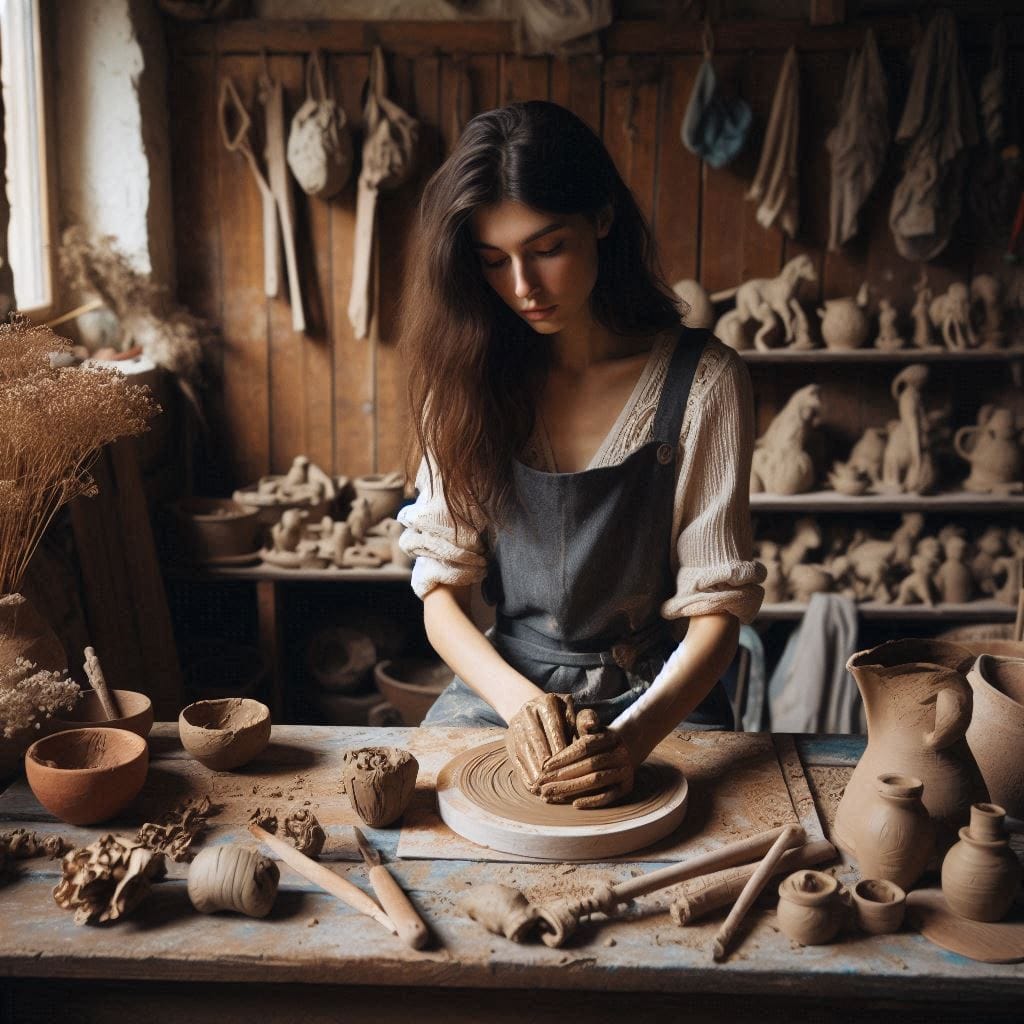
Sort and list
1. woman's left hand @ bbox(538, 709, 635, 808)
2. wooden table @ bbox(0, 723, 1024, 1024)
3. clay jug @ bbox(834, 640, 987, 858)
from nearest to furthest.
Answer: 1. wooden table @ bbox(0, 723, 1024, 1024)
2. clay jug @ bbox(834, 640, 987, 858)
3. woman's left hand @ bbox(538, 709, 635, 808)

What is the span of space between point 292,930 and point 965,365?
373cm

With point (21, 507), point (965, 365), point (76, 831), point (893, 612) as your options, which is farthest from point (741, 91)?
point (76, 831)

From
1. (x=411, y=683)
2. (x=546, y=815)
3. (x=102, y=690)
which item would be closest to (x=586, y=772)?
(x=546, y=815)

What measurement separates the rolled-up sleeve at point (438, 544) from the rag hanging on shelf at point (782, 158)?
2402 millimetres

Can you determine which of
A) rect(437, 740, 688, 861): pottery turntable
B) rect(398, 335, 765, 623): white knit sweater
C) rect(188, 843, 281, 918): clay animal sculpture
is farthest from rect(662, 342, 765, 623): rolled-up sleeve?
rect(188, 843, 281, 918): clay animal sculpture

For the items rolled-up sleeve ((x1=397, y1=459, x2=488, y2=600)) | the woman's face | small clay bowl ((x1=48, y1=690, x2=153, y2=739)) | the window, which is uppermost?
the window

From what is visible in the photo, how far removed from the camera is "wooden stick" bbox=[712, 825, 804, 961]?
1427 millimetres

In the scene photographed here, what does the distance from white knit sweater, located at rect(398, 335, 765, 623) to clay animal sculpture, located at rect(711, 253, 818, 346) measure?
2.03 metres

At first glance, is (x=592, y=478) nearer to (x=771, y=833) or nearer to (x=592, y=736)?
(x=592, y=736)

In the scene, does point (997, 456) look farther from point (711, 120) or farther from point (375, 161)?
point (375, 161)

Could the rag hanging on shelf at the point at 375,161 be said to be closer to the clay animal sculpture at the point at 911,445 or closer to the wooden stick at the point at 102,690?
the clay animal sculpture at the point at 911,445

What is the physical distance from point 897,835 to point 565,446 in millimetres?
1023

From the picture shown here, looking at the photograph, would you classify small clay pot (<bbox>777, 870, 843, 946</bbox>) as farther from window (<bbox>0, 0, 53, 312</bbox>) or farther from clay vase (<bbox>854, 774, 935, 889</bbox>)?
window (<bbox>0, 0, 53, 312</bbox>)

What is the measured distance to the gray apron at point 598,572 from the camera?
2.17 meters
